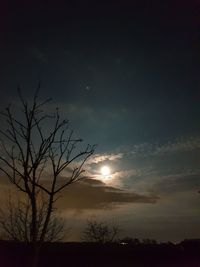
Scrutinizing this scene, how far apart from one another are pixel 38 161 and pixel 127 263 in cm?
1423

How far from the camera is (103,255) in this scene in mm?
22969

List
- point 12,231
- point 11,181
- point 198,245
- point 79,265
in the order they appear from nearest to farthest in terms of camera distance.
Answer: point 11,181
point 79,265
point 198,245
point 12,231

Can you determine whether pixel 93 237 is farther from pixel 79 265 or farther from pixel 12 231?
Result: pixel 79 265

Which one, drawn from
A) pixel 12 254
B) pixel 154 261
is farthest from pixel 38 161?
pixel 154 261

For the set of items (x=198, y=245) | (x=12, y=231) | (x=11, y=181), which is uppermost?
(x=12, y=231)

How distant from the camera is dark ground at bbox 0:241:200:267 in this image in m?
20.0

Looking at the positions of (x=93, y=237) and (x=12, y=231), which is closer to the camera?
(x=12, y=231)

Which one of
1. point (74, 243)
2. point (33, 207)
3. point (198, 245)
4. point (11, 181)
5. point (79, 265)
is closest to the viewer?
point (33, 207)

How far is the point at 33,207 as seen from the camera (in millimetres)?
10633

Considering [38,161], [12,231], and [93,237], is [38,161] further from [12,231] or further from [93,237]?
[93,237]

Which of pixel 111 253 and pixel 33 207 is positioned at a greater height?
pixel 111 253

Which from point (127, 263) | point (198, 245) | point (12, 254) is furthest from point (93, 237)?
point (12, 254)

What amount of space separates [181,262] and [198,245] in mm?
3090

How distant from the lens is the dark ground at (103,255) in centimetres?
2005
